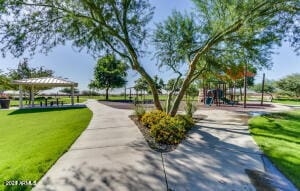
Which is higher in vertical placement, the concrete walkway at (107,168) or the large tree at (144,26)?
the large tree at (144,26)

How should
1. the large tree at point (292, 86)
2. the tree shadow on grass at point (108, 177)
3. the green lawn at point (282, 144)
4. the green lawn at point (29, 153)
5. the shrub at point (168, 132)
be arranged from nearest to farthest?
the tree shadow on grass at point (108, 177), the green lawn at point (29, 153), the green lawn at point (282, 144), the shrub at point (168, 132), the large tree at point (292, 86)

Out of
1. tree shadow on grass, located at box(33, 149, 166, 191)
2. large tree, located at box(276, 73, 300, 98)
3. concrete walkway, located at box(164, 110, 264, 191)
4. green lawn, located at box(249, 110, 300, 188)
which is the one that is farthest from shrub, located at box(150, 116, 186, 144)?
large tree, located at box(276, 73, 300, 98)

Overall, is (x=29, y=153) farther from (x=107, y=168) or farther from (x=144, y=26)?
(x=144, y=26)

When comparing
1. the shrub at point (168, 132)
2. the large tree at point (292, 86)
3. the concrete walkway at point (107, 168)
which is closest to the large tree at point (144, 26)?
the shrub at point (168, 132)

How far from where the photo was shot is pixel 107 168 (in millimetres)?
4207

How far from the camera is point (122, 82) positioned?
33.6 metres

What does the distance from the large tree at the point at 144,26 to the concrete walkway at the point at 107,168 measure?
13.3ft

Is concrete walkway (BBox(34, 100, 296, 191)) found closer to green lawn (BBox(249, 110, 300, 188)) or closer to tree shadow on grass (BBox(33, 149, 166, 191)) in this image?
tree shadow on grass (BBox(33, 149, 166, 191))

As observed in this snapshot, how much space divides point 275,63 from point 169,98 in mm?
5196

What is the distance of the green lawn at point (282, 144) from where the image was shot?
4.22 m

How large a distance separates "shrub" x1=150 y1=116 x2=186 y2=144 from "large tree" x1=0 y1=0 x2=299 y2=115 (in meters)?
2.25

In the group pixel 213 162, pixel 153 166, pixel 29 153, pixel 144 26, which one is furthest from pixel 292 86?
pixel 29 153

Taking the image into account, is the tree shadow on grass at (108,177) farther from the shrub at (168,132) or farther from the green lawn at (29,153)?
the shrub at (168,132)

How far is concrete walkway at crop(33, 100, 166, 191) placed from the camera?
139 inches
